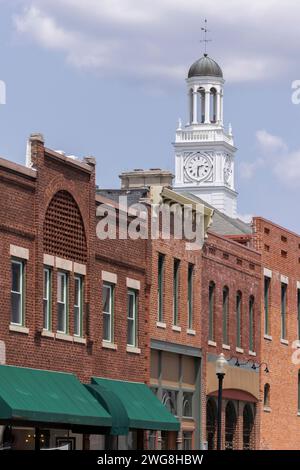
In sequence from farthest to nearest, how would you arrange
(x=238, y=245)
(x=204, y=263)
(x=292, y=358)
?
(x=292, y=358)
(x=238, y=245)
(x=204, y=263)

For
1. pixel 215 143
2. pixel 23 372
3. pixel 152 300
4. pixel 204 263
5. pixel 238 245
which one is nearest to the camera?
pixel 23 372

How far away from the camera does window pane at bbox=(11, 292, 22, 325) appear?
39.6 metres

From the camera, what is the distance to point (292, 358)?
62250 millimetres

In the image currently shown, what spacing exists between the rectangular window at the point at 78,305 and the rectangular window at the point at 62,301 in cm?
71

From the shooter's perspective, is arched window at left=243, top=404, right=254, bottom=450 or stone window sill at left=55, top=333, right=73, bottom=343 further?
arched window at left=243, top=404, right=254, bottom=450

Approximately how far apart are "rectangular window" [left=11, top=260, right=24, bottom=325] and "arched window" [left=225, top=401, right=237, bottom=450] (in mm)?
16786

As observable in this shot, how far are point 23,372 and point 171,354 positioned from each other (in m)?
11.9

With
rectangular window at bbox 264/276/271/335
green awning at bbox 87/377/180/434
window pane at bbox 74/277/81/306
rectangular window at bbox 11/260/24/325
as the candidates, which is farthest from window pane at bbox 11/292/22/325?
rectangular window at bbox 264/276/271/335

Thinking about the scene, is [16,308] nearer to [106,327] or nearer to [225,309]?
[106,327]

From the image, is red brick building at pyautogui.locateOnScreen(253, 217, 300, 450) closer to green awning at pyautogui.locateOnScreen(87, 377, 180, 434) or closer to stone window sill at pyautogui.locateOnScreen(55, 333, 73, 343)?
green awning at pyautogui.locateOnScreen(87, 377, 180, 434)

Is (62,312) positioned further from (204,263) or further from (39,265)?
(204,263)

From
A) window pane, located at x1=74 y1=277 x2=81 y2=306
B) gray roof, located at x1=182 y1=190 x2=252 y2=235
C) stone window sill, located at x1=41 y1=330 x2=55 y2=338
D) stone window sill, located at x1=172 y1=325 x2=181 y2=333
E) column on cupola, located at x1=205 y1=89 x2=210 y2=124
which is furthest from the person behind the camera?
column on cupola, located at x1=205 y1=89 x2=210 y2=124
